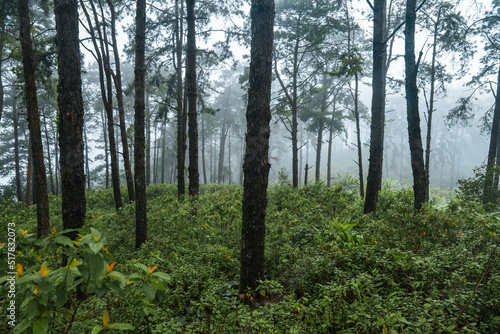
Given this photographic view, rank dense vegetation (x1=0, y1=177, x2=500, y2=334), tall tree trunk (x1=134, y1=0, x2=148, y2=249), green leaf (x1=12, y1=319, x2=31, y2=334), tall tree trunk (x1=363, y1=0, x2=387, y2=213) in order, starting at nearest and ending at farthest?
green leaf (x1=12, y1=319, x2=31, y2=334) < dense vegetation (x1=0, y1=177, x2=500, y2=334) < tall tree trunk (x1=134, y1=0, x2=148, y2=249) < tall tree trunk (x1=363, y1=0, x2=387, y2=213)

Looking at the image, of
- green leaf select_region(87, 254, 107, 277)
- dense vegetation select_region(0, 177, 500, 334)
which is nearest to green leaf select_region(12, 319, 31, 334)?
dense vegetation select_region(0, 177, 500, 334)

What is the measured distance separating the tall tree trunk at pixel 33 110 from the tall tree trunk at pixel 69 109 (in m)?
2.88

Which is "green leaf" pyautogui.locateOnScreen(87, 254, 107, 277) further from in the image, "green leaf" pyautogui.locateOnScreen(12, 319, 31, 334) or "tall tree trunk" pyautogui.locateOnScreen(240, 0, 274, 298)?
"tall tree trunk" pyautogui.locateOnScreen(240, 0, 274, 298)

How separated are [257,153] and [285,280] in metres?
2.16

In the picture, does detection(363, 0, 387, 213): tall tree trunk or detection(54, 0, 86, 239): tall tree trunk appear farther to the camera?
detection(363, 0, 387, 213): tall tree trunk

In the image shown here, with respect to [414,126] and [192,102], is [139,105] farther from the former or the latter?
[414,126]

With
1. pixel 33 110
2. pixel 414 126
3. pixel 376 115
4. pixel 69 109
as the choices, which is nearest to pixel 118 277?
pixel 69 109

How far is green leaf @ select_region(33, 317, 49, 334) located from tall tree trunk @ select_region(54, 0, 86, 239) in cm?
281

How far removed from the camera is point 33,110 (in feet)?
19.5

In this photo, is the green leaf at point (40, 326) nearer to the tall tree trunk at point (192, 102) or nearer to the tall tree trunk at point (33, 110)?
the tall tree trunk at point (33, 110)

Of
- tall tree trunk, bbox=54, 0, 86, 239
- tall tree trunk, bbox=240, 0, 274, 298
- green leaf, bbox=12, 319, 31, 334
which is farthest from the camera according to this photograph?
tall tree trunk, bbox=54, 0, 86, 239

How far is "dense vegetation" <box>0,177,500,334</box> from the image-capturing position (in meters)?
1.76

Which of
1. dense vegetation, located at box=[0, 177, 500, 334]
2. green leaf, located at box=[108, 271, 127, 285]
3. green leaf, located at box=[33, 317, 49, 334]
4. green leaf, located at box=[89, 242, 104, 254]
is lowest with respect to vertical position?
dense vegetation, located at box=[0, 177, 500, 334]

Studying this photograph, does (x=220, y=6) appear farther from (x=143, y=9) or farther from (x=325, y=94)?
(x=325, y=94)
